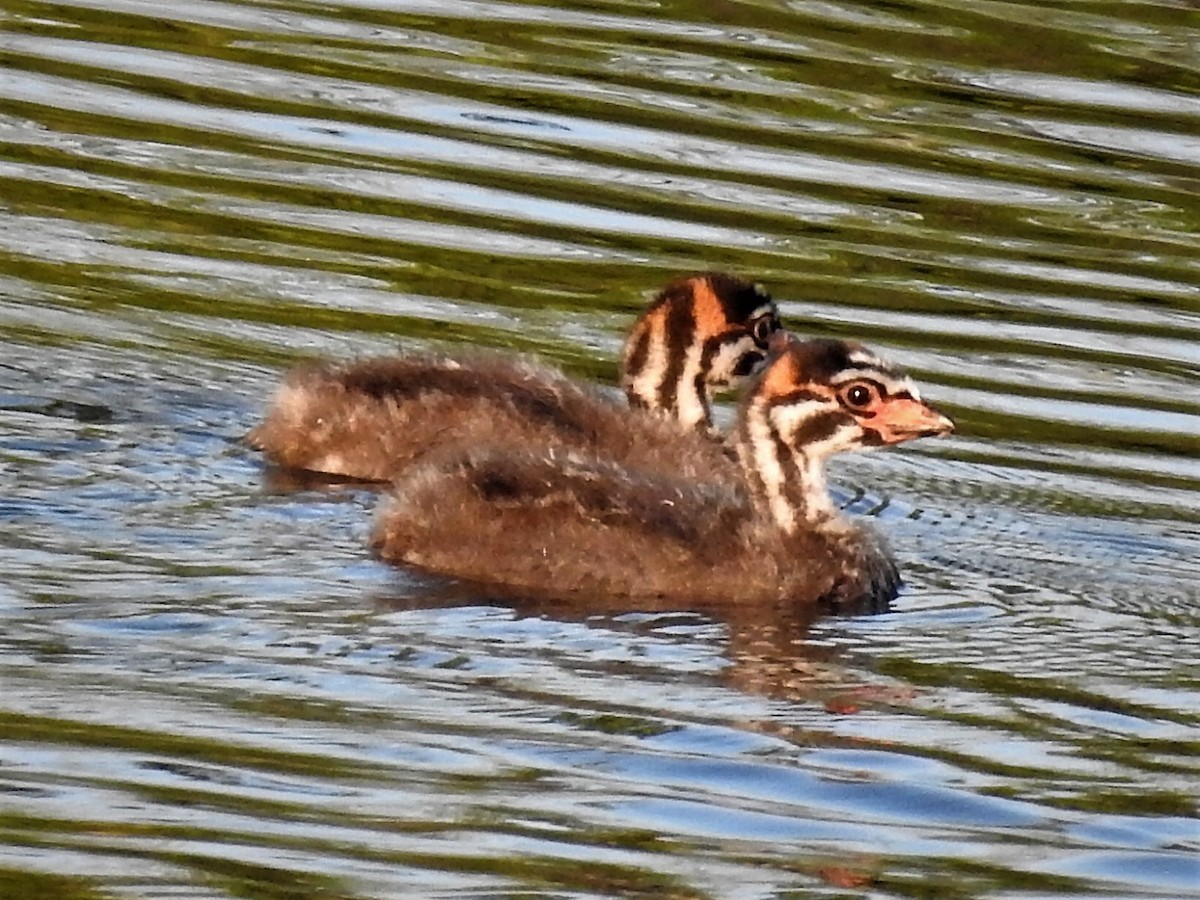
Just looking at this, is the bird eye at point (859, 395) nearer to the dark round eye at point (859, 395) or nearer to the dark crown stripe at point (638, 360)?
the dark round eye at point (859, 395)

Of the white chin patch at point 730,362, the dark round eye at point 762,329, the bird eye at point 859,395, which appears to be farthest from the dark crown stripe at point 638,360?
the bird eye at point 859,395

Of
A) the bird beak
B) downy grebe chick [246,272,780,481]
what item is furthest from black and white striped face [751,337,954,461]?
downy grebe chick [246,272,780,481]

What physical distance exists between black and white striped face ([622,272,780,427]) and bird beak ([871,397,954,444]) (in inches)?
50.7

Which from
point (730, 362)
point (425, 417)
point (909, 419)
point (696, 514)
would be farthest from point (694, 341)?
point (696, 514)

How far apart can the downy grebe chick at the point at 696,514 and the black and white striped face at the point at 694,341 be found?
46.9 inches

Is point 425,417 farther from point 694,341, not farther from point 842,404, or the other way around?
point 842,404

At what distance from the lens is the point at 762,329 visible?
13.1 m

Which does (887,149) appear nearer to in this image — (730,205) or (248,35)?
(730,205)

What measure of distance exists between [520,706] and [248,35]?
8.49m

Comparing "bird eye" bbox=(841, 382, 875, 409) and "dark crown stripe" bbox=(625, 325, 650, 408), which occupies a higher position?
"bird eye" bbox=(841, 382, 875, 409)

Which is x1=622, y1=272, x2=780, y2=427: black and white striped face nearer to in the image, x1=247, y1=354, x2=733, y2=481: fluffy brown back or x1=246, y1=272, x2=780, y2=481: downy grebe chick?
x1=246, y1=272, x2=780, y2=481: downy grebe chick

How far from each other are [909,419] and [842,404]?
23cm

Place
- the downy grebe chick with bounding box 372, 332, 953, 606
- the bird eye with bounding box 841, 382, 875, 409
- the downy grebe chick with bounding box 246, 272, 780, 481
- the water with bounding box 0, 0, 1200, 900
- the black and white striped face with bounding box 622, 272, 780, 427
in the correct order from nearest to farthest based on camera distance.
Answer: the water with bounding box 0, 0, 1200, 900, the downy grebe chick with bounding box 372, 332, 953, 606, the bird eye with bounding box 841, 382, 875, 409, the downy grebe chick with bounding box 246, 272, 780, 481, the black and white striped face with bounding box 622, 272, 780, 427

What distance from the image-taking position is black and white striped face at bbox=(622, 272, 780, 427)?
13.0 m
